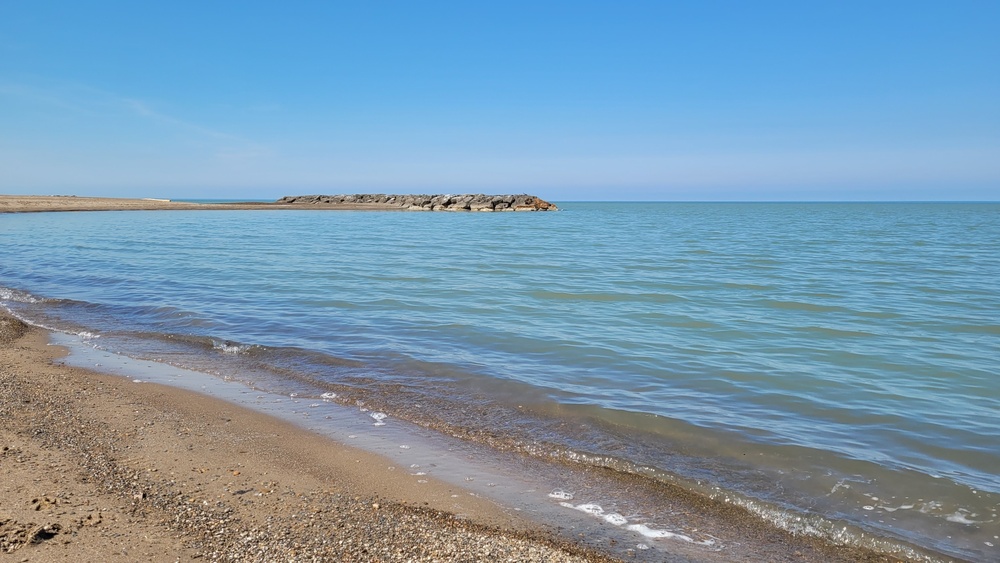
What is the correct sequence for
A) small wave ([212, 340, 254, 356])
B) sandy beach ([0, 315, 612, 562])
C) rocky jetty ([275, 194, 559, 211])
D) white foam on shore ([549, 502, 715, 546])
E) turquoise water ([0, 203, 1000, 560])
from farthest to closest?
rocky jetty ([275, 194, 559, 211]) < small wave ([212, 340, 254, 356]) < turquoise water ([0, 203, 1000, 560]) < white foam on shore ([549, 502, 715, 546]) < sandy beach ([0, 315, 612, 562])

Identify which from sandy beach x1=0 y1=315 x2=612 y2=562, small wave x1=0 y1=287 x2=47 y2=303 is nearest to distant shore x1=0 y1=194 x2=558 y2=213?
small wave x1=0 y1=287 x2=47 y2=303

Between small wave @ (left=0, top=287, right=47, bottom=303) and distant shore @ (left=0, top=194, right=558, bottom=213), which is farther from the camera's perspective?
distant shore @ (left=0, top=194, right=558, bottom=213)

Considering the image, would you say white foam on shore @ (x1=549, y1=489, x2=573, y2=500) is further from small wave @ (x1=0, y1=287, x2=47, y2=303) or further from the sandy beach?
small wave @ (x1=0, y1=287, x2=47, y2=303)

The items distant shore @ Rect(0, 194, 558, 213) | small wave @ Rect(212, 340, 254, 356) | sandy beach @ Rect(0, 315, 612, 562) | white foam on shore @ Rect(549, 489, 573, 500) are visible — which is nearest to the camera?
sandy beach @ Rect(0, 315, 612, 562)

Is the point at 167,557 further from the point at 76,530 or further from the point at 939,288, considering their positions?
the point at 939,288

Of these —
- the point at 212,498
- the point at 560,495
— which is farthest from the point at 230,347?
the point at 560,495

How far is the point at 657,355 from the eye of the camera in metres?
9.95

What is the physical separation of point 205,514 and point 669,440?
4413 mm

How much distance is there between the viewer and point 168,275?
743 inches

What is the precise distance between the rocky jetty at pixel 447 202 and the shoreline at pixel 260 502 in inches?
3085

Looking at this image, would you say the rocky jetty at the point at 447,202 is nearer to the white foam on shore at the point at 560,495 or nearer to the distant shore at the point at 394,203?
the distant shore at the point at 394,203

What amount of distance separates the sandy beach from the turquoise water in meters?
1.57

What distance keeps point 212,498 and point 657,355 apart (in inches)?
277

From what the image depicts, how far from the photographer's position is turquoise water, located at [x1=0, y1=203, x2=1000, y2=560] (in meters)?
5.82
